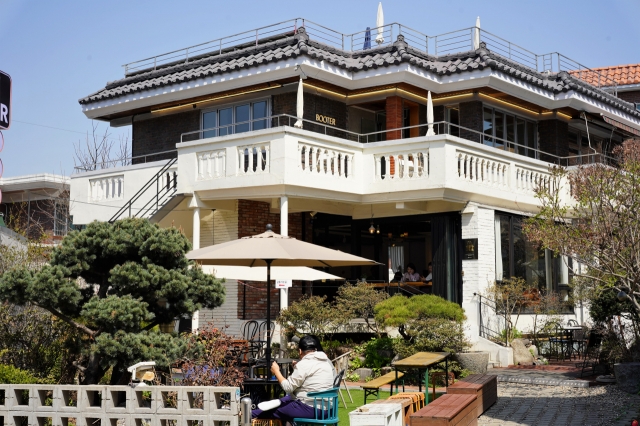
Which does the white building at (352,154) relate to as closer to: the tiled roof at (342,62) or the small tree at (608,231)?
the tiled roof at (342,62)

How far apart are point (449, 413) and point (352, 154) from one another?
1140 centimetres

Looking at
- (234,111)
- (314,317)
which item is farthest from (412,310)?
(234,111)

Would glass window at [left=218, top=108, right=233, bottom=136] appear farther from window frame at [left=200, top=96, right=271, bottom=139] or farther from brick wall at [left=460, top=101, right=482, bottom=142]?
brick wall at [left=460, top=101, right=482, bottom=142]

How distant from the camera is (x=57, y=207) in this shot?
120 feet

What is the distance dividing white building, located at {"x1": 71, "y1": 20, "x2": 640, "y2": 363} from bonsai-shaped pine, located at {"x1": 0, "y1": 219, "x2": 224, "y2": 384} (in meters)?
6.50

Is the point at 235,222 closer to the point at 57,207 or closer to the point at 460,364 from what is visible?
the point at 460,364

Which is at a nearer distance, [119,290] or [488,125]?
[119,290]

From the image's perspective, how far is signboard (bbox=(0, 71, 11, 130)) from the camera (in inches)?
425

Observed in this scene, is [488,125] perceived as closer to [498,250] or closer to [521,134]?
[521,134]

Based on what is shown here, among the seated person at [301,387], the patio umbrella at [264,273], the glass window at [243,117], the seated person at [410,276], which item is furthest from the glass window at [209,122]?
the seated person at [301,387]

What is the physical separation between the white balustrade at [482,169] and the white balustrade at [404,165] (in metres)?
0.78

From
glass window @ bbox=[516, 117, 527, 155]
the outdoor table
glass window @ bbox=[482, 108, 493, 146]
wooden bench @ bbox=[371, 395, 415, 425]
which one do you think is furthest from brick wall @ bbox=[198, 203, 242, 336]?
wooden bench @ bbox=[371, 395, 415, 425]

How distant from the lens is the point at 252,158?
19.1 meters

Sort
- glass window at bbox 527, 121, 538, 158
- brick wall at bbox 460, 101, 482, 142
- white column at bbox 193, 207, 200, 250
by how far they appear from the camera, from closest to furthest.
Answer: white column at bbox 193, 207, 200, 250 → brick wall at bbox 460, 101, 482, 142 → glass window at bbox 527, 121, 538, 158
